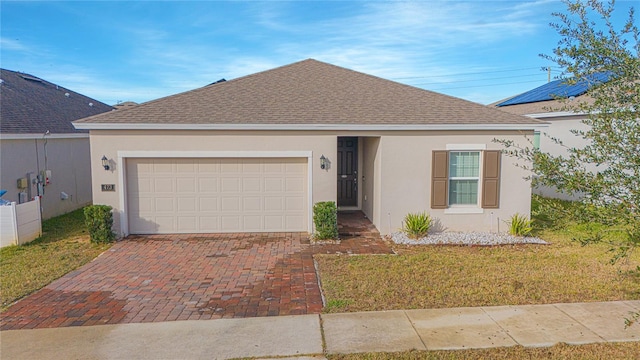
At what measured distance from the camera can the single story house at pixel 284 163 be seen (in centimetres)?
1084

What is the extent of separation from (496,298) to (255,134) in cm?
681

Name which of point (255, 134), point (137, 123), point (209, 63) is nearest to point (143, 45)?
point (209, 63)

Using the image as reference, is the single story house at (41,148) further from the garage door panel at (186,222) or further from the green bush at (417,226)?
the green bush at (417,226)

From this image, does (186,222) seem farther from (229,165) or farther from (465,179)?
(465,179)

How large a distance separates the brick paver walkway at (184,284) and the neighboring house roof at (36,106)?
5.90 m

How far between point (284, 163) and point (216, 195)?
196 centimetres

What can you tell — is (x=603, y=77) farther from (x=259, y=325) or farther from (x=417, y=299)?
(x=259, y=325)

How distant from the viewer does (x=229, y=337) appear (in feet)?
17.9

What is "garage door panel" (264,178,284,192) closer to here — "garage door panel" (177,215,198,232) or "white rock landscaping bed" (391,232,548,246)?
"garage door panel" (177,215,198,232)

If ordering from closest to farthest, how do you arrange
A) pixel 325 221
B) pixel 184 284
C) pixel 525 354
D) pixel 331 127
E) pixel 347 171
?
pixel 525 354 → pixel 184 284 → pixel 325 221 → pixel 331 127 → pixel 347 171

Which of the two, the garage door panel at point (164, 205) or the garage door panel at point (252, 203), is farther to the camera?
the garage door panel at point (252, 203)

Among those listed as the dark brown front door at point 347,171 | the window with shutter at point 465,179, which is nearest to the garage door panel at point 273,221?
the dark brown front door at point 347,171

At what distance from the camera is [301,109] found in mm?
11383

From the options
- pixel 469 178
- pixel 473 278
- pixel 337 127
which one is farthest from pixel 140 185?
pixel 469 178
